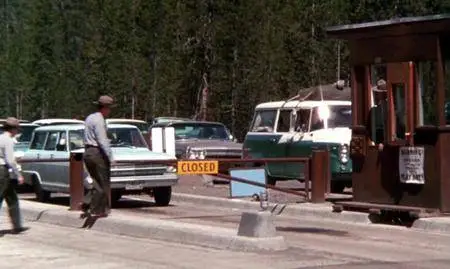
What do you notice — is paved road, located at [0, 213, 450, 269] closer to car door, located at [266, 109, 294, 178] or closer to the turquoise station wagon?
the turquoise station wagon

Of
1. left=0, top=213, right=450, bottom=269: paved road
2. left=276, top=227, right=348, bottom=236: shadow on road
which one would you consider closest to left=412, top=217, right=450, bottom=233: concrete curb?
left=276, top=227, right=348, bottom=236: shadow on road

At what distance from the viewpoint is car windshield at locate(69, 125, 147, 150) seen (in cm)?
2047

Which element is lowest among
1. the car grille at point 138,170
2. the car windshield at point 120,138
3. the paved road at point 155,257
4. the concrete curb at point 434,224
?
the concrete curb at point 434,224

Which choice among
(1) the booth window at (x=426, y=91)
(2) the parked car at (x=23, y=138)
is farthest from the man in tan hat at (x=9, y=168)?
(2) the parked car at (x=23, y=138)

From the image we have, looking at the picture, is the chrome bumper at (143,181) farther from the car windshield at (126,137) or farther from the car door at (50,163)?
the car door at (50,163)

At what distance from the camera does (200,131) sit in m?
28.1

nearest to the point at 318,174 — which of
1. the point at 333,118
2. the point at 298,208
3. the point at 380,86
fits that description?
the point at 298,208

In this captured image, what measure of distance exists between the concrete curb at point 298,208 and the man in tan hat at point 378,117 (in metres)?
1.30

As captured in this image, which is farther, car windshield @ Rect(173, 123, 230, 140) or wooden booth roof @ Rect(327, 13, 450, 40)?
car windshield @ Rect(173, 123, 230, 140)

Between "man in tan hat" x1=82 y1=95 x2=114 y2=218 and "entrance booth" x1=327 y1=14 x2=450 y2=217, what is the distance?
455 centimetres

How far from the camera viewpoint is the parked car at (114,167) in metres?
19.2

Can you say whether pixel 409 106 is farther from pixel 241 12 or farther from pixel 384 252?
pixel 241 12

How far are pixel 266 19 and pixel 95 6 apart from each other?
1791cm

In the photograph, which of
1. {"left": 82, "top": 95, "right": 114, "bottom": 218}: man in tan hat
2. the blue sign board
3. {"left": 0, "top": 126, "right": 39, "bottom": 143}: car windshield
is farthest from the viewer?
{"left": 0, "top": 126, "right": 39, "bottom": 143}: car windshield
